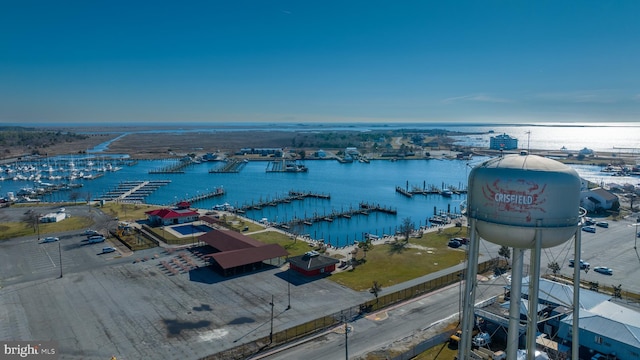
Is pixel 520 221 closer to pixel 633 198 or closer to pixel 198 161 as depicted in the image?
pixel 633 198

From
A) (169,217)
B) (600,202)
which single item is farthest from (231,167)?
(600,202)

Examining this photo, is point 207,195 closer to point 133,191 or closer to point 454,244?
point 133,191

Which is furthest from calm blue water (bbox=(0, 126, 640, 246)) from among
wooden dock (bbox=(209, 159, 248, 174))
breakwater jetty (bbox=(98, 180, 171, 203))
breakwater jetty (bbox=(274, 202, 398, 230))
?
wooden dock (bbox=(209, 159, 248, 174))

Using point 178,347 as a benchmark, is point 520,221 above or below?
above

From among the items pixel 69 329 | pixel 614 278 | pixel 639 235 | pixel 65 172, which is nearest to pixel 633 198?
Result: pixel 639 235

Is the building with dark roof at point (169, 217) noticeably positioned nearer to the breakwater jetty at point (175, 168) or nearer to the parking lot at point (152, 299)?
the parking lot at point (152, 299)

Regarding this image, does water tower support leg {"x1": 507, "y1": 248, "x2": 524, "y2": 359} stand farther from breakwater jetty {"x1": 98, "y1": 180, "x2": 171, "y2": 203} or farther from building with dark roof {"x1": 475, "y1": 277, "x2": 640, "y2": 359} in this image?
breakwater jetty {"x1": 98, "y1": 180, "x2": 171, "y2": 203}
